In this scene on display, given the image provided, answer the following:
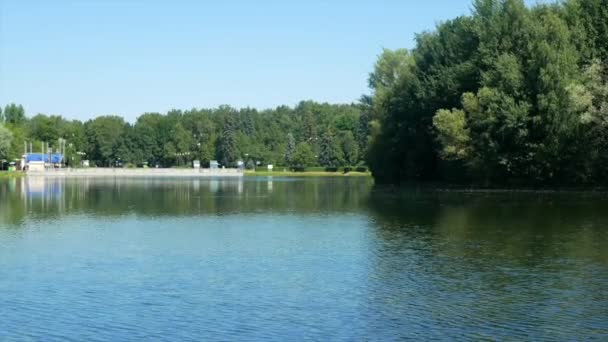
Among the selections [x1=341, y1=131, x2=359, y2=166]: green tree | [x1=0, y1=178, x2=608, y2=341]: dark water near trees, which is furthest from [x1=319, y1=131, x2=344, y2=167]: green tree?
[x1=0, y1=178, x2=608, y2=341]: dark water near trees

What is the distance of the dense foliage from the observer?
64625mm

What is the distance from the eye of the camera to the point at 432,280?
73.5 feet

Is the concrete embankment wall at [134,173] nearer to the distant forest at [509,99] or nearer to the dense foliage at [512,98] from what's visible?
the distant forest at [509,99]

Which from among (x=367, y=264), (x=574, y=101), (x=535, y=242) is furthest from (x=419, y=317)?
(x=574, y=101)

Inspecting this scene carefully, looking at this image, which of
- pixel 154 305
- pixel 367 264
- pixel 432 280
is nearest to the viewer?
pixel 154 305

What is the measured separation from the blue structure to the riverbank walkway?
43.9 feet

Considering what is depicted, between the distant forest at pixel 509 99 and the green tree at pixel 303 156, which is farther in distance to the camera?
the green tree at pixel 303 156

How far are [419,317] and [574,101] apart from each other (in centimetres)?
4796

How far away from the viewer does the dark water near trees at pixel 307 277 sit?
1677 cm

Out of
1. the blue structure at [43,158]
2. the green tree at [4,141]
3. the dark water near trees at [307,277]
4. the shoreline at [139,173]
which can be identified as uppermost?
the green tree at [4,141]

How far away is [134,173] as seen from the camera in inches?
6870

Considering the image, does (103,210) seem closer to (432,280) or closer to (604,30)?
(432,280)

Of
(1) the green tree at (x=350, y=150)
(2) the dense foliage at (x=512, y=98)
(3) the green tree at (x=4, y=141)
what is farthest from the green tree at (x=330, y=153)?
(2) the dense foliage at (x=512, y=98)

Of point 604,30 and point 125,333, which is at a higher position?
point 604,30
